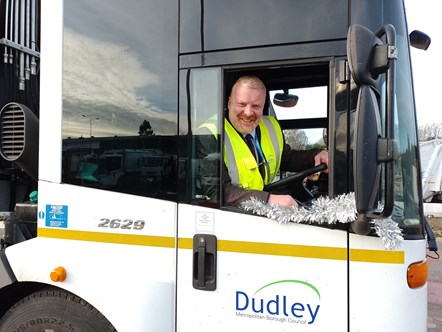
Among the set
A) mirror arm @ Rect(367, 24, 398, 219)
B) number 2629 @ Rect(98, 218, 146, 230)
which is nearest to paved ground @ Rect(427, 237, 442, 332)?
mirror arm @ Rect(367, 24, 398, 219)

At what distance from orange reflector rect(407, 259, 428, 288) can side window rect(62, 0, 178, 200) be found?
3.62ft

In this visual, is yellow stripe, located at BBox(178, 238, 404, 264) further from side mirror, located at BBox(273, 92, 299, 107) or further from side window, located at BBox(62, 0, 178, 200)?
side mirror, located at BBox(273, 92, 299, 107)

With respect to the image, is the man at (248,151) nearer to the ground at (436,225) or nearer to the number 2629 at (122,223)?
the number 2629 at (122,223)

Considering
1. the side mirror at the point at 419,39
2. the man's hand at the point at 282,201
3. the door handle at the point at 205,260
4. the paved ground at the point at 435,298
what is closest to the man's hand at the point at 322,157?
the man's hand at the point at 282,201

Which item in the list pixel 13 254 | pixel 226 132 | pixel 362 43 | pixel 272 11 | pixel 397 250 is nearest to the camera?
pixel 362 43

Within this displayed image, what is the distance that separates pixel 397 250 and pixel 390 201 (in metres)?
0.31

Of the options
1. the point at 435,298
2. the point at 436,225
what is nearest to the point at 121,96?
the point at 435,298

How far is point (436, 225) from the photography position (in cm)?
988

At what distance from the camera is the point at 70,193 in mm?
1993

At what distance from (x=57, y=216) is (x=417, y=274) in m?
1.75

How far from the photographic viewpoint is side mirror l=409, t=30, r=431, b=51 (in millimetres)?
2569

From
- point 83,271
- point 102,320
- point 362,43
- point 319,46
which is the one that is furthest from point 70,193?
point 362,43

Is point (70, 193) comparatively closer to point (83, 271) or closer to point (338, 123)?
point (83, 271)

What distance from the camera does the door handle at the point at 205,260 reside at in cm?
180
